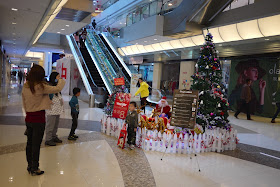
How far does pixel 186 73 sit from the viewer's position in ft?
55.9

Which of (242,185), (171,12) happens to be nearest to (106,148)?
(242,185)

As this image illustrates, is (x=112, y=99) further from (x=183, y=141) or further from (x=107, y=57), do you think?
(x=107, y=57)

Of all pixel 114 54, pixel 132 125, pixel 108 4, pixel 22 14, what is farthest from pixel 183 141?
pixel 108 4

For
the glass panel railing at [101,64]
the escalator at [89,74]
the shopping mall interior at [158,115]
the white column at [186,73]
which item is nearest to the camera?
the shopping mall interior at [158,115]

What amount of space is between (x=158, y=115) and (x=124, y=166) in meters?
2.84

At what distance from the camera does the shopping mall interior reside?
388 cm

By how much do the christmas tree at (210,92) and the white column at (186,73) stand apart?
10462mm

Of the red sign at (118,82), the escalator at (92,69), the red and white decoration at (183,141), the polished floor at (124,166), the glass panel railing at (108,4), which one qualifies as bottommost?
the polished floor at (124,166)

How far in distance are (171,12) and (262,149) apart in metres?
9.17

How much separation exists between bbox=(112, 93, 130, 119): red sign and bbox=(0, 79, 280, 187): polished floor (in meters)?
0.74

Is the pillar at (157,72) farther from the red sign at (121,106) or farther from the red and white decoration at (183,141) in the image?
the red and white decoration at (183,141)

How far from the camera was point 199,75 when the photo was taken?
628 centimetres

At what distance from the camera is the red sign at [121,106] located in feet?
21.6

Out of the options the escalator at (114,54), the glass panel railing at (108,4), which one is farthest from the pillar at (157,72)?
the glass panel railing at (108,4)
